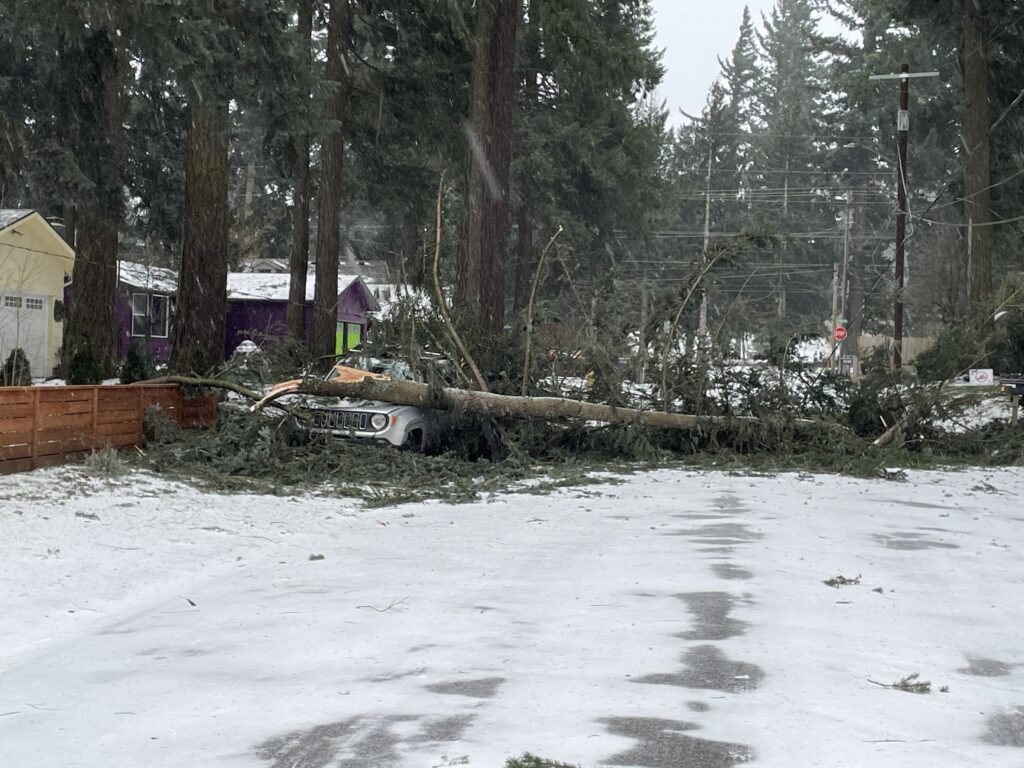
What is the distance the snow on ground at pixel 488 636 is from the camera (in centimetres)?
433

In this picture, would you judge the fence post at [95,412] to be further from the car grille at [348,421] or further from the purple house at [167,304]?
the purple house at [167,304]

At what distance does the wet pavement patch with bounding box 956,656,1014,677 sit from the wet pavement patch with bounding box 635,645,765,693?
3.31ft

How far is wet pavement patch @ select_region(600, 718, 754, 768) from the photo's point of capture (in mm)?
4043

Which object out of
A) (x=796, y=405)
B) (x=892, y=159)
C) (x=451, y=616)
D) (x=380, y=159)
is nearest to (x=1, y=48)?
(x=380, y=159)

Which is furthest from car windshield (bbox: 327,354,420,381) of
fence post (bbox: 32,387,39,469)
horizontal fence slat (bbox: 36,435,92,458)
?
fence post (bbox: 32,387,39,469)

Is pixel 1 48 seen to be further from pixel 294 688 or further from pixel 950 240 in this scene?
pixel 950 240

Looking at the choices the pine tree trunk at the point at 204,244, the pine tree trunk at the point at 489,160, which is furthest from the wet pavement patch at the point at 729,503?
the pine tree trunk at the point at 489,160

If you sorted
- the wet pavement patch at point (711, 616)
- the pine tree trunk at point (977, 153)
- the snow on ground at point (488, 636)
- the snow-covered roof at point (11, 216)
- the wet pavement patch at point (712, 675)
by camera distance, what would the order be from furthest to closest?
the snow-covered roof at point (11, 216) → the pine tree trunk at point (977, 153) → the wet pavement patch at point (711, 616) → the wet pavement patch at point (712, 675) → the snow on ground at point (488, 636)

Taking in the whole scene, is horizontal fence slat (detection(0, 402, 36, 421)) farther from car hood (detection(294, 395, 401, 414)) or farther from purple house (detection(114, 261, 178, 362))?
purple house (detection(114, 261, 178, 362))

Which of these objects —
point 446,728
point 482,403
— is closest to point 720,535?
point 446,728

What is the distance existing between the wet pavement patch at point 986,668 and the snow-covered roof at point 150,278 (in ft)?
128

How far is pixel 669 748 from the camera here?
13.7 feet

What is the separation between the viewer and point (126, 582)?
7.46 metres

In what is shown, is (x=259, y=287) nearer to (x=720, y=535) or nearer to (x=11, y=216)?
(x=11, y=216)
